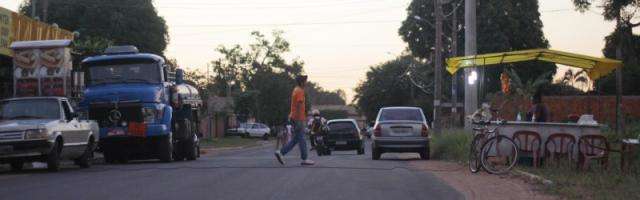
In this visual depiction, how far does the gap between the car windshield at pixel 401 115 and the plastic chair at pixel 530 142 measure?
6.54 meters

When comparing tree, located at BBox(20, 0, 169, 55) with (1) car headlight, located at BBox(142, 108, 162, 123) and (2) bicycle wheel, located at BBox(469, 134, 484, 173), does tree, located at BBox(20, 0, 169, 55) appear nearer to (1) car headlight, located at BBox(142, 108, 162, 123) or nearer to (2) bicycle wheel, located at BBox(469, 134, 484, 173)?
(1) car headlight, located at BBox(142, 108, 162, 123)

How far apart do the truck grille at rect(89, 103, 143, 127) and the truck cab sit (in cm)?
126

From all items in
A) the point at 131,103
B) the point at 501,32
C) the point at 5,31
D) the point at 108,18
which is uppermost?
the point at 108,18

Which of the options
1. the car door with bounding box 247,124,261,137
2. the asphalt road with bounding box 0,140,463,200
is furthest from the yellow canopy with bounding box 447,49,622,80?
the car door with bounding box 247,124,261,137

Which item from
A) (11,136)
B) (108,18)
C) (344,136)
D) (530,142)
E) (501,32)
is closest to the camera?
(11,136)

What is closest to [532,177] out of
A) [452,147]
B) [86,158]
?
[452,147]

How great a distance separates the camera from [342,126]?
31297 mm

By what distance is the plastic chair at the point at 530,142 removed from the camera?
645 inches

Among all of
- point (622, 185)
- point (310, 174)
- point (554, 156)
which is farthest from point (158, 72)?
point (622, 185)

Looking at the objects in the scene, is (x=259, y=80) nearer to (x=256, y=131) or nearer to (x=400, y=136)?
(x=256, y=131)

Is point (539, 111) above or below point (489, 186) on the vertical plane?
above

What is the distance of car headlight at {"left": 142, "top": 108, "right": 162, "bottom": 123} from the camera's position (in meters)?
20.2

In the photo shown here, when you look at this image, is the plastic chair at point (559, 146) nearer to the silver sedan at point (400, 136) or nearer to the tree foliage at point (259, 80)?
the silver sedan at point (400, 136)

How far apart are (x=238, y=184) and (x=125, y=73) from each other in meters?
9.48
